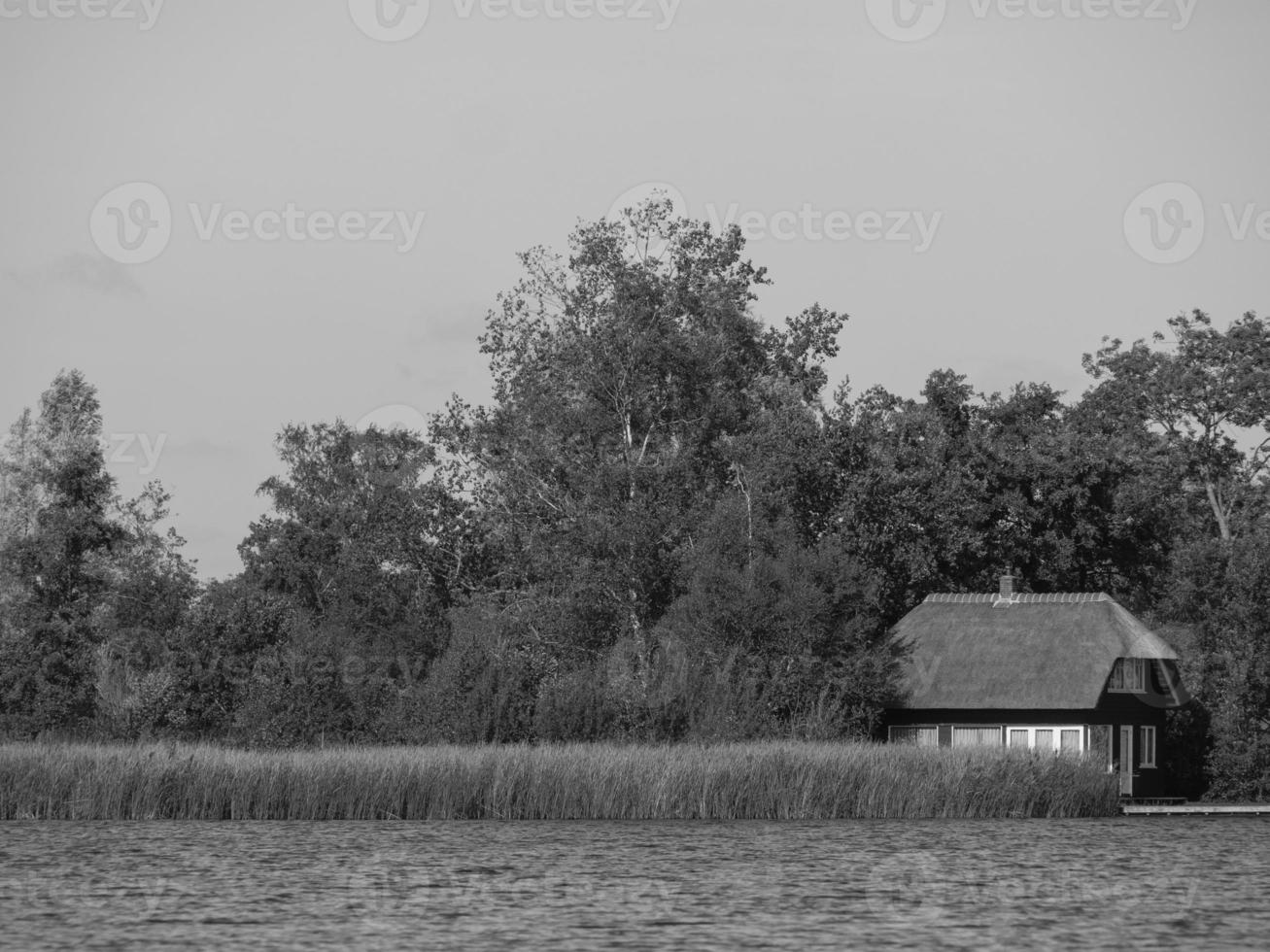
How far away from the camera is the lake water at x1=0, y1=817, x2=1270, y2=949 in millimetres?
19266

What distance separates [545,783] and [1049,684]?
634 inches

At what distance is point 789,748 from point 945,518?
1800 cm

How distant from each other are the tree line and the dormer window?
4.01 ft

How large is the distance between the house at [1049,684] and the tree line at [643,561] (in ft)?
3.58

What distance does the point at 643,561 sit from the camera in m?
47.9

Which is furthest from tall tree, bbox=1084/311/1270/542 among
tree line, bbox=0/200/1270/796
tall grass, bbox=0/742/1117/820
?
tall grass, bbox=0/742/1117/820

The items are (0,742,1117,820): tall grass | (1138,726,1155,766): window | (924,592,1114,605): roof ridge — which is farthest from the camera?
(924,592,1114,605): roof ridge

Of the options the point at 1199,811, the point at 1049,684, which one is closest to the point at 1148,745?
the point at 1049,684

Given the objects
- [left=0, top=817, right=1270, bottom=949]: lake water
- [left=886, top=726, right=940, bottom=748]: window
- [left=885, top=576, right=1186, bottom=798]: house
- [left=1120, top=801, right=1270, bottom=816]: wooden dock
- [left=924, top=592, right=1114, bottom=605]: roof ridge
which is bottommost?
[left=0, top=817, right=1270, bottom=949]: lake water

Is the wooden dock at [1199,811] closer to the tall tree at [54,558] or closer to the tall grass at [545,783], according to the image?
the tall grass at [545,783]

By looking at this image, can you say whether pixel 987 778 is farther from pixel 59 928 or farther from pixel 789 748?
pixel 59 928

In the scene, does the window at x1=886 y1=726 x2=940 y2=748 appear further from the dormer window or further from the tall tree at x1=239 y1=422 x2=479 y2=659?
the tall tree at x1=239 y1=422 x2=479 y2=659

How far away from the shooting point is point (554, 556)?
4825 centimetres

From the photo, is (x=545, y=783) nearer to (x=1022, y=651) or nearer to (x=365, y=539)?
(x=1022, y=651)
